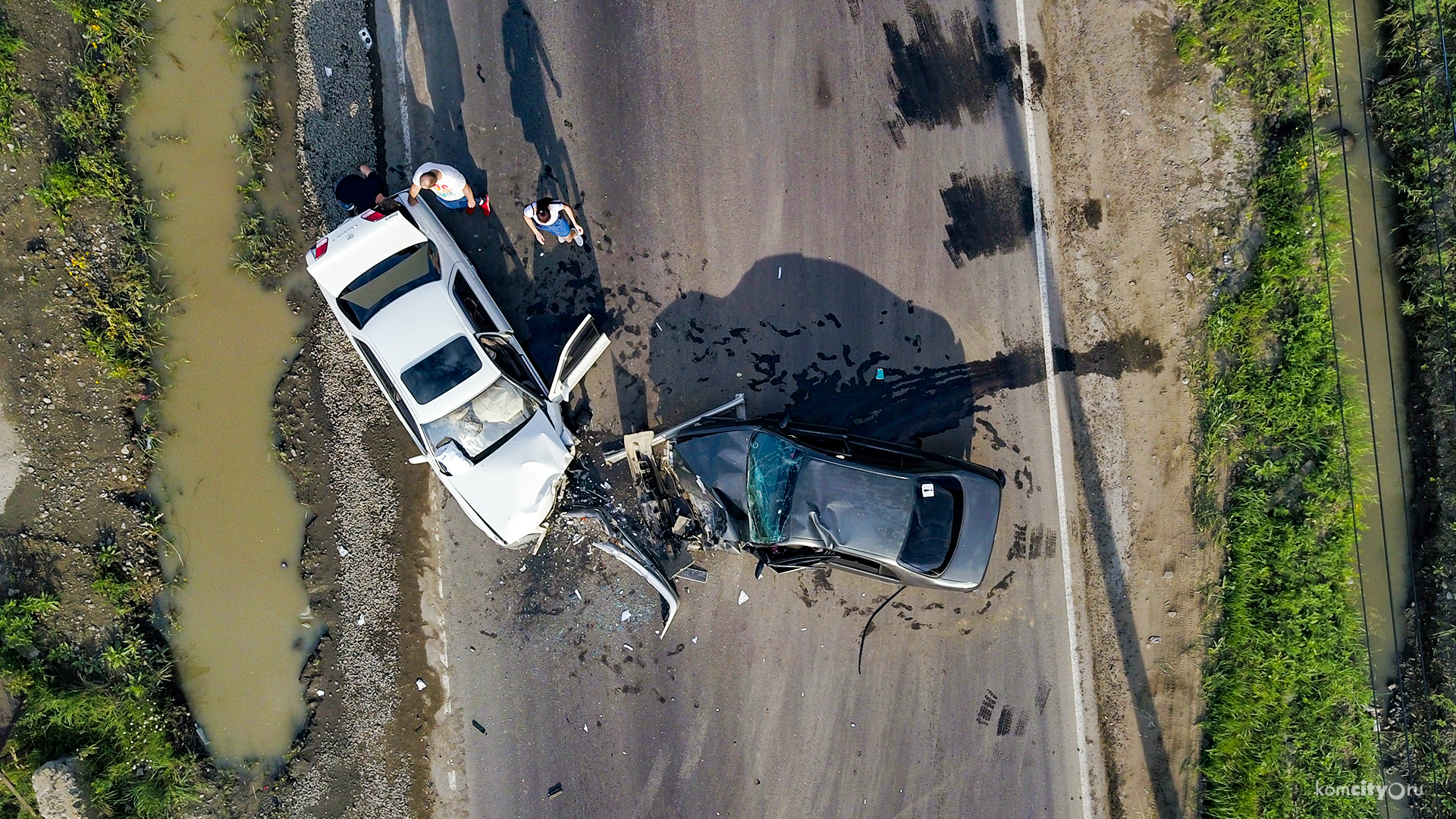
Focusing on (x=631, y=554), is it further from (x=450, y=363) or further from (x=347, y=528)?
(x=347, y=528)

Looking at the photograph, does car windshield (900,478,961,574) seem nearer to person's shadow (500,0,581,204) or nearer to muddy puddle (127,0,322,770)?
person's shadow (500,0,581,204)

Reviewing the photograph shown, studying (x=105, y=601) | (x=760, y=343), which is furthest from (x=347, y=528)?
(x=760, y=343)

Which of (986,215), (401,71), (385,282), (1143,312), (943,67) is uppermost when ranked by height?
(401,71)

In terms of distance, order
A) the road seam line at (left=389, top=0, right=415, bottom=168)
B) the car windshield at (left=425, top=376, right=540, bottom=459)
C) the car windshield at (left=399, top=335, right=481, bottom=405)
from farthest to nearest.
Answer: the road seam line at (left=389, top=0, right=415, bottom=168) → the car windshield at (left=425, top=376, right=540, bottom=459) → the car windshield at (left=399, top=335, right=481, bottom=405)

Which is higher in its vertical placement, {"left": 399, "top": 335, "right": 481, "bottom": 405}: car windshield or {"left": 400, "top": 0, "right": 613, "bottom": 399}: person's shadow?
{"left": 400, "top": 0, "right": 613, "bottom": 399}: person's shadow

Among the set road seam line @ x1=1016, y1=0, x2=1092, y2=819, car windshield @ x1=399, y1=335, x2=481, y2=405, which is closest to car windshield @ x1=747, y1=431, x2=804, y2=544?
car windshield @ x1=399, y1=335, x2=481, y2=405

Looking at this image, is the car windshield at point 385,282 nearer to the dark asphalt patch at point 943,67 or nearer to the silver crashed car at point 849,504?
the silver crashed car at point 849,504
